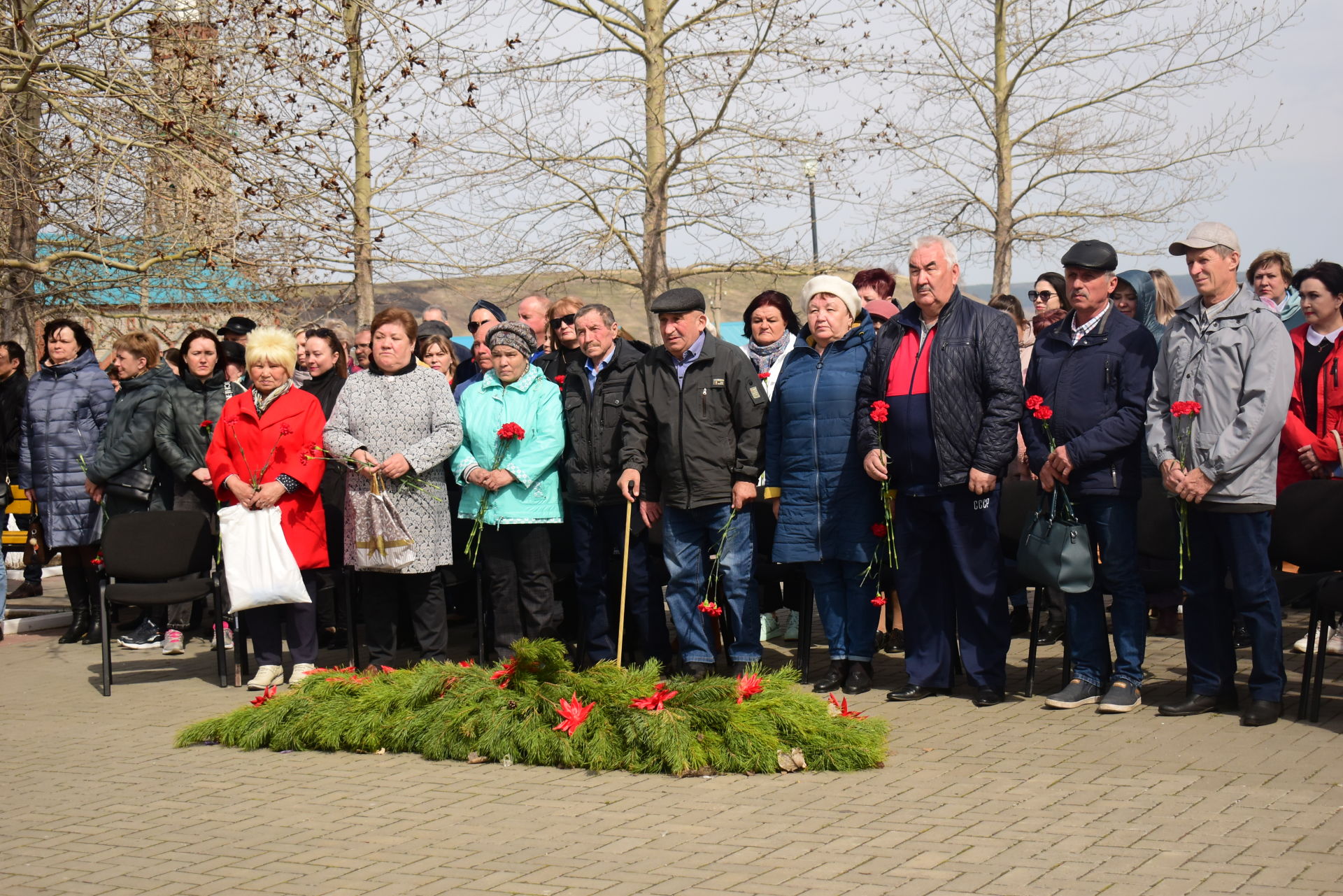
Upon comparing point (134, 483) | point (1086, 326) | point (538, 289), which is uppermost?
point (538, 289)

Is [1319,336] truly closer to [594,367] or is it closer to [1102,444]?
[1102,444]

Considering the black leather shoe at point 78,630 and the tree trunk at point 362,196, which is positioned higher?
the tree trunk at point 362,196

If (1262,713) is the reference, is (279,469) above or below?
above

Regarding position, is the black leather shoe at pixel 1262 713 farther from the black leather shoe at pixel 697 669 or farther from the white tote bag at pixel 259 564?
the white tote bag at pixel 259 564

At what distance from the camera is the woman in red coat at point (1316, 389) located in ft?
24.7

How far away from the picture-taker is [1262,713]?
6301mm

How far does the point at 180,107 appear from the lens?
10812mm

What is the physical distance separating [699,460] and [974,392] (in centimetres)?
143

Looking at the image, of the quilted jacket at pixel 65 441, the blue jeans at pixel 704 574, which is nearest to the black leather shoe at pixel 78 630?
the quilted jacket at pixel 65 441

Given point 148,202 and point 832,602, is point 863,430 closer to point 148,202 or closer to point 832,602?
point 832,602

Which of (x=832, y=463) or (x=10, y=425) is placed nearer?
(x=832, y=463)

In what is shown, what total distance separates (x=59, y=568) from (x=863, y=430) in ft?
32.4

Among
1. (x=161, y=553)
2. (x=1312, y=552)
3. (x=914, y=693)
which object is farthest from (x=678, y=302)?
(x=161, y=553)

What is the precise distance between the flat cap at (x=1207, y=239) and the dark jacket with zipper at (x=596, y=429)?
9.43 ft
